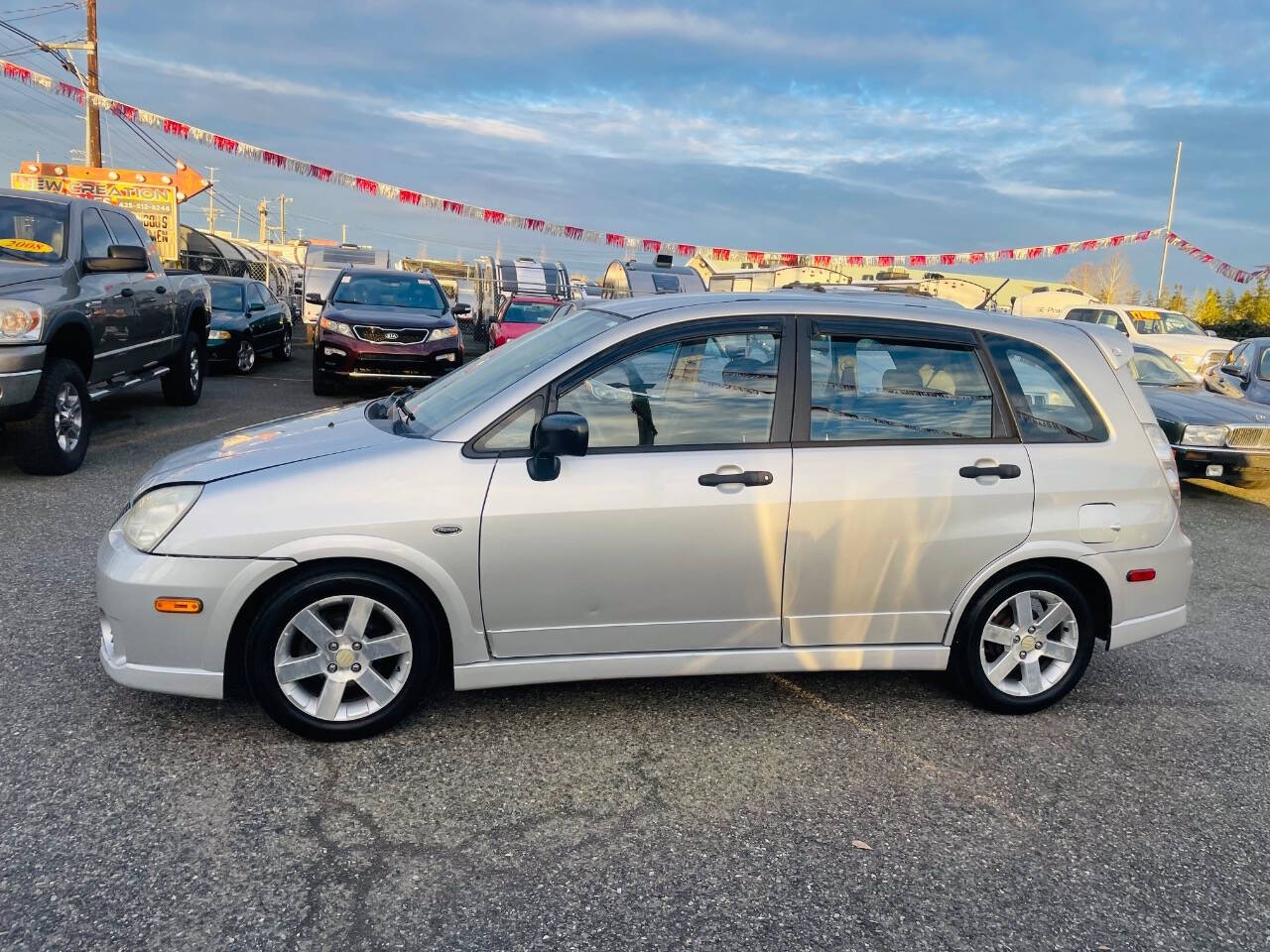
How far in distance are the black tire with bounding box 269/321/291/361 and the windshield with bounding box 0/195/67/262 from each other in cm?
1026

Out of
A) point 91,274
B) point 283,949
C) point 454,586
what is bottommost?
point 283,949

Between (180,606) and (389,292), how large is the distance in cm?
1115

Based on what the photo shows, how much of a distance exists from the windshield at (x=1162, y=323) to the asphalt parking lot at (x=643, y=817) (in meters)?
16.3

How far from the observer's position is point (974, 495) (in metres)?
3.92

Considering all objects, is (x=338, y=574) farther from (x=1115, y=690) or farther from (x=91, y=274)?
(x=91, y=274)

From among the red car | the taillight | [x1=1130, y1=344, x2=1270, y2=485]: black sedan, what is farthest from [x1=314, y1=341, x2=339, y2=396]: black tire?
the taillight

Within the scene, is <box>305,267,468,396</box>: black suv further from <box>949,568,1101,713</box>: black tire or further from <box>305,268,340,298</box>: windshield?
<box>949,568,1101,713</box>: black tire

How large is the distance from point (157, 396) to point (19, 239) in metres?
5.24

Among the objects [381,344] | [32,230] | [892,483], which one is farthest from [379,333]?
[892,483]

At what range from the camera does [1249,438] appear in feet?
29.4

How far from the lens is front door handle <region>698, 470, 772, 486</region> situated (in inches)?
145

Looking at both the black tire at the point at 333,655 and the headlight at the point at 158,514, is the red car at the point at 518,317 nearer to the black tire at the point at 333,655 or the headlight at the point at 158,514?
the headlight at the point at 158,514

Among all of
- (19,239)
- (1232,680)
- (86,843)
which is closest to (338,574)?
(86,843)

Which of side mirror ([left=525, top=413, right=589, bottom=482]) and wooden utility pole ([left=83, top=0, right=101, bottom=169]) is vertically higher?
wooden utility pole ([left=83, top=0, right=101, bottom=169])
